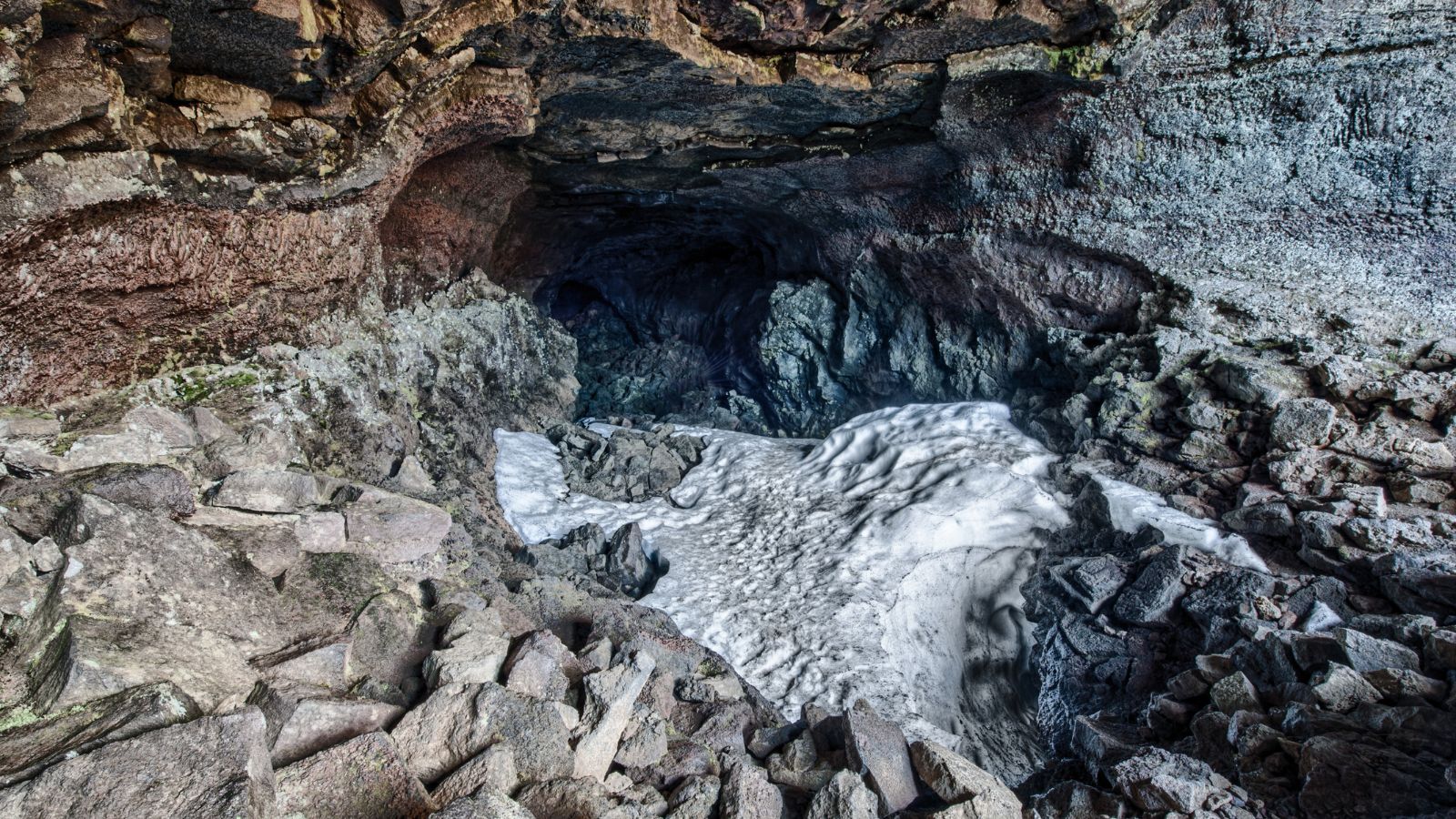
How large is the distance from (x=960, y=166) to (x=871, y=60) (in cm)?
158

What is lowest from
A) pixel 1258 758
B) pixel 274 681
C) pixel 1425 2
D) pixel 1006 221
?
pixel 1258 758

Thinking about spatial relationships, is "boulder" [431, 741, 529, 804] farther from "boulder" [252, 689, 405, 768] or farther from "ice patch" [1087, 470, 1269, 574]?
"ice patch" [1087, 470, 1269, 574]

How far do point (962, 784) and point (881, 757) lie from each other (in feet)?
1.10

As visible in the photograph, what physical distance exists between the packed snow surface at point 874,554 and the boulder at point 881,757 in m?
1.01

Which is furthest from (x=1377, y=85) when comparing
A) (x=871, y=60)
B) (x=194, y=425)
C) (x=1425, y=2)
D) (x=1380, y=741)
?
(x=194, y=425)

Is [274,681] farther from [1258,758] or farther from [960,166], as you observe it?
[960,166]

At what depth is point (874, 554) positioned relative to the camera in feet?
18.4

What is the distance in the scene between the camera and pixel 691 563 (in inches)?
227

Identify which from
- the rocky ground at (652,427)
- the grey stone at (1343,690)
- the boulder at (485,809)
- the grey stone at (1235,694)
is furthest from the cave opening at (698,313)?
the boulder at (485,809)

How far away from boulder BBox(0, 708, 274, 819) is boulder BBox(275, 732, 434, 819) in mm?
116

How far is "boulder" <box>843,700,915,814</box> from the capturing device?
10.3ft

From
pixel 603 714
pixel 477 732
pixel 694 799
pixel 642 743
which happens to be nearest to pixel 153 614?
pixel 477 732

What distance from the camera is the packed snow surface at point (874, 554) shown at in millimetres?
4691

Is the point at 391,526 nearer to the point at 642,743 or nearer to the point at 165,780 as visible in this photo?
the point at 642,743
